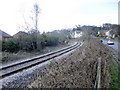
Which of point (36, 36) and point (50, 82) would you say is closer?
point (50, 82)

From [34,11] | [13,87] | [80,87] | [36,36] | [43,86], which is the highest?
[34,11]

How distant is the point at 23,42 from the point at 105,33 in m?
69.9

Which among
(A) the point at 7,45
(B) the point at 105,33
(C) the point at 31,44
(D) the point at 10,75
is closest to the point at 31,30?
(C) the point at 31,44

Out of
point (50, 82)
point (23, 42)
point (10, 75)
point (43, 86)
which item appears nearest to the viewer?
point (43, 86)

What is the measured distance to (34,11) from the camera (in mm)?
17984

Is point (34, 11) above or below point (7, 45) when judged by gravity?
above

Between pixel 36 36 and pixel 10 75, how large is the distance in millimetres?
12054

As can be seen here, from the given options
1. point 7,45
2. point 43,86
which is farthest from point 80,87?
point 7,45

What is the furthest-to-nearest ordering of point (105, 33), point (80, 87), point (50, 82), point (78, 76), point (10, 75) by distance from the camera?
point (105, 33)
point (10, 75)
point (78, 76)
point (80, 87)
point (50, 82)

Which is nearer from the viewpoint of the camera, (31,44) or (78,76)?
(78,76)

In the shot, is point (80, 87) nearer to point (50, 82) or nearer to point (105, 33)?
point (50, 82)

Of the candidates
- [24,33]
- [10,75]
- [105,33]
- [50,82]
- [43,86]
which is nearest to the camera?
[43,86]

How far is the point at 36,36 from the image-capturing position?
1706 centimetres

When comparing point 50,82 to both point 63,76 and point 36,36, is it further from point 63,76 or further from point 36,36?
point 36,36
